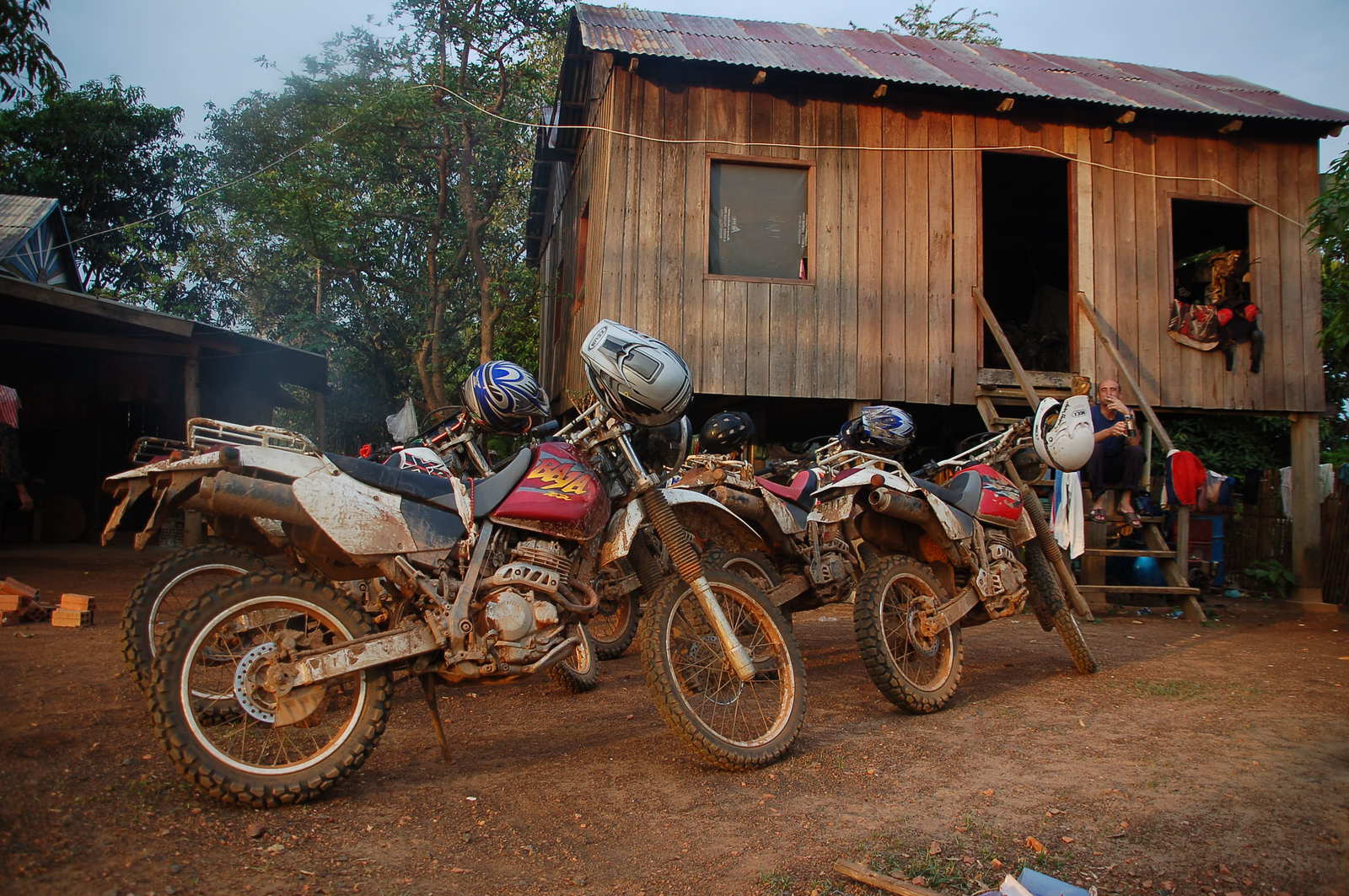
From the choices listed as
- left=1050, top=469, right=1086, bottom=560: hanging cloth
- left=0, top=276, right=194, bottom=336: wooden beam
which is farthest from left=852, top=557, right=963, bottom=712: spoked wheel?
left=0, top=276, right=194, bottom=336: wooden beam

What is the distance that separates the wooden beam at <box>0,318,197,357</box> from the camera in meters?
11.0

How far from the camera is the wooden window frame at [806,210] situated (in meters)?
8.94

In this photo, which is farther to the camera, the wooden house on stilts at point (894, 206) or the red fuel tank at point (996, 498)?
the wooden house on stilts at point (894, 206)

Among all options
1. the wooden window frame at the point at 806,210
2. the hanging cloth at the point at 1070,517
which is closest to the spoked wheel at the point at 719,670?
the hanging cloth at the point at 1070,517

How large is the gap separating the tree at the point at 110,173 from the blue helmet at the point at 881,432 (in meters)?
19.3

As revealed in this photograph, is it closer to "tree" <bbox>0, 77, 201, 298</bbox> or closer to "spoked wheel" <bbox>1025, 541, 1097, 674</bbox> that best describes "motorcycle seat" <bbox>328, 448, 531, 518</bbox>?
"spoked wheel" <bbox>1025, 541, 1097, 674</bbox>

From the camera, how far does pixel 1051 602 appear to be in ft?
16.9

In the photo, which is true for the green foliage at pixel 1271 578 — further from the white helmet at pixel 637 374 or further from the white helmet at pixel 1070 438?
the white helmet at pixel 637 374

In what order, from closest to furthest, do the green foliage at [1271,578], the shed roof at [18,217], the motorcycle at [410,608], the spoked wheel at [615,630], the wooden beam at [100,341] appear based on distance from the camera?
the motorcycle at [410,608] → the spoked wheel at [615,630] → the green foliage at [1271,578] → the wooden beam at [100,341] → the shed roof at [18,217]

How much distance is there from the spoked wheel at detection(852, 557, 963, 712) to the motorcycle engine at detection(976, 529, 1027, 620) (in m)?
0.24

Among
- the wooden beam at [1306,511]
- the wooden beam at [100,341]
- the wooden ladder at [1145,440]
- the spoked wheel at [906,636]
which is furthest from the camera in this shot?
the wooden beam at [100,341]

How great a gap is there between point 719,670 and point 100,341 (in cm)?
1075

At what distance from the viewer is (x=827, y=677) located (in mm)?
5320

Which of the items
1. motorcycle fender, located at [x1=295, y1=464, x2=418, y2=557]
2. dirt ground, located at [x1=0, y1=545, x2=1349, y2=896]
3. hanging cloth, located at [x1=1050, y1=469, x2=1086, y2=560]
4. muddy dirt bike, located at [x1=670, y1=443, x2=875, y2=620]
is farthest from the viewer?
hanging cloth, located at [x1=1050, y1=469, x2=1086, y2=560]
